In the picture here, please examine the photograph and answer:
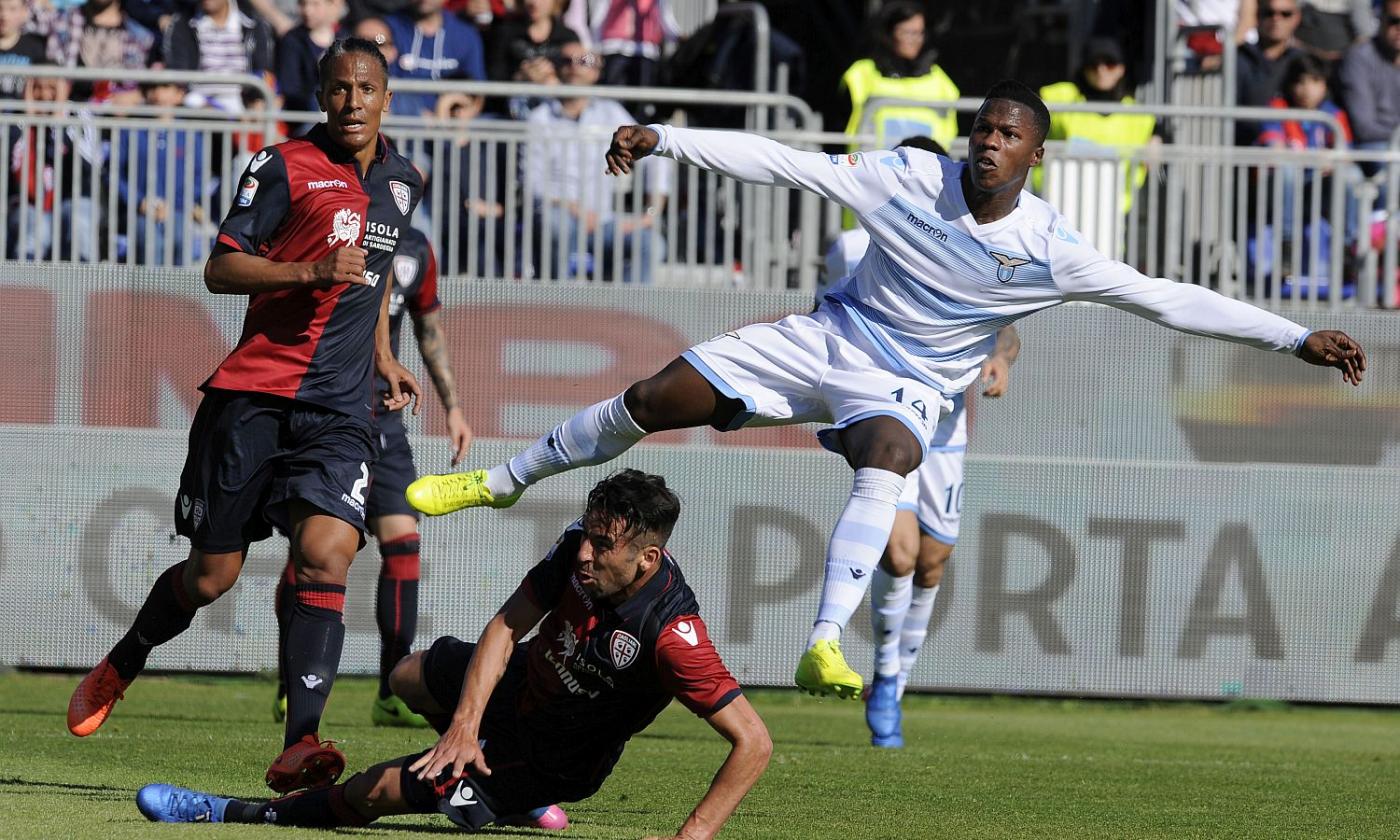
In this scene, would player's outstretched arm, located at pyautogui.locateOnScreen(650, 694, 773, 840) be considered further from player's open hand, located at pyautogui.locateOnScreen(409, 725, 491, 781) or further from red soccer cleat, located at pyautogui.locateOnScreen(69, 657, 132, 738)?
red soccer cleat, located at pyautogui.locateOnScreen(69, 657, 132, 738)

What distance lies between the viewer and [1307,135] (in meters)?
13.2

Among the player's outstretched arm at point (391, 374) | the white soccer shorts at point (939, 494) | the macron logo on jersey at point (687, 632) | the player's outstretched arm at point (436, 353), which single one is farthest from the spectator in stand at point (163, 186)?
the macron logo on jersey at point (687, 632)

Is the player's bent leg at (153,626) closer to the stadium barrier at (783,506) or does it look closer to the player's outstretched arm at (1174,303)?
the player's outstretched arm at (1174,303)

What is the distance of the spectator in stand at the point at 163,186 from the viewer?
1180cm

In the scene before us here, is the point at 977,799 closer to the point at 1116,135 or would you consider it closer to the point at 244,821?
the point at 244,821

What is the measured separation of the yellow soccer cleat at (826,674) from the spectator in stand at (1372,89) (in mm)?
8942

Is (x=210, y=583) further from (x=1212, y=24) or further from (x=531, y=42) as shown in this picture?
(x=1212, y=24)

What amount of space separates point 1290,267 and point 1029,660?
2974 mm

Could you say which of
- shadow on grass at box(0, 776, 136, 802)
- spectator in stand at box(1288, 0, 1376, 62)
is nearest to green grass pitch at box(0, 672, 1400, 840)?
shadow on grass at box(0, 776, 136, 802)

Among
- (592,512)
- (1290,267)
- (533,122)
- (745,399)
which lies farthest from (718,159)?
(1290,267)

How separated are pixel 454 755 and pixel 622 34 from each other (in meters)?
9.19

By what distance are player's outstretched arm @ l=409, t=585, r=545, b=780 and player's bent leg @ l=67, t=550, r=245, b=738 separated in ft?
4.98

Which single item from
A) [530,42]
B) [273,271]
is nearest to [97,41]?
[530,42]

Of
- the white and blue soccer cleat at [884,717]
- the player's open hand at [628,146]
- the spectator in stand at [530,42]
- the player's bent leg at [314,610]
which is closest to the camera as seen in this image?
the player's bent leg at [314,610]
